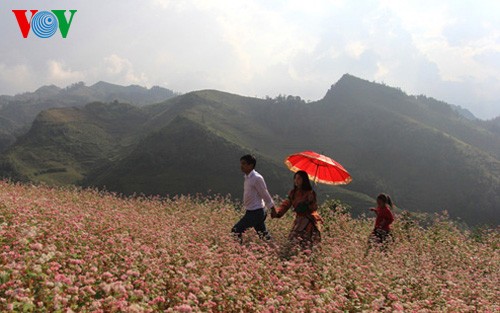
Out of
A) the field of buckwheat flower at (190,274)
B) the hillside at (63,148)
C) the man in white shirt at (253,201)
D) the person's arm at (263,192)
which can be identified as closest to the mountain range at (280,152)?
the hillside at (63,148)

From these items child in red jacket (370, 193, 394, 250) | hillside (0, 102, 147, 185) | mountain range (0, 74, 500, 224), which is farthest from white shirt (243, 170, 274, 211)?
hillside (0, 102, 147, 185)

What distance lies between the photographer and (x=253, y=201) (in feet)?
28.3

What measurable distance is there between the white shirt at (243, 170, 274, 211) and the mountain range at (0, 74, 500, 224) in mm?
88955

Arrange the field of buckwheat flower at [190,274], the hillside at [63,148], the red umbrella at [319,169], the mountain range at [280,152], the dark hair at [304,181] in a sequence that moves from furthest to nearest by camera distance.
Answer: the hillside at [63,148] < the mountain range at [280,152] < the red umbrella at [319,169] < the dark hair at [304,181] < the field of buckwheat flower at [190,274]

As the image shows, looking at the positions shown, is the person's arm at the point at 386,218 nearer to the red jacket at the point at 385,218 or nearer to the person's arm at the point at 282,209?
the red jacket at the point at 385,218

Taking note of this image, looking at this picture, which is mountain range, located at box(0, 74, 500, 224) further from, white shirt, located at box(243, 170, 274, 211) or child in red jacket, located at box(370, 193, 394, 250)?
white shirt, located at box(243, 170, 274, 211)

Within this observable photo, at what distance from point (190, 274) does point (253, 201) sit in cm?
361

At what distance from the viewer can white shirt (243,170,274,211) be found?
27.9 ft

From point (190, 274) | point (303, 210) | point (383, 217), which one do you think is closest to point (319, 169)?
point (383, 217)

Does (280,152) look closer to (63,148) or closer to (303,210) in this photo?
(63,148)

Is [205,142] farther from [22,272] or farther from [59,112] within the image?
[22,272]

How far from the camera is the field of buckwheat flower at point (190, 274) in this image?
398 centimetres

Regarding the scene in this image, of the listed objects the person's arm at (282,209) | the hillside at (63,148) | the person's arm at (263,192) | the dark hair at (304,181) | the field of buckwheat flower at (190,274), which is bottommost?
the hillside at (63,148)

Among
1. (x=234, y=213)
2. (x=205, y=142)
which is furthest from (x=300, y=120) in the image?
(x=234, y=213)
